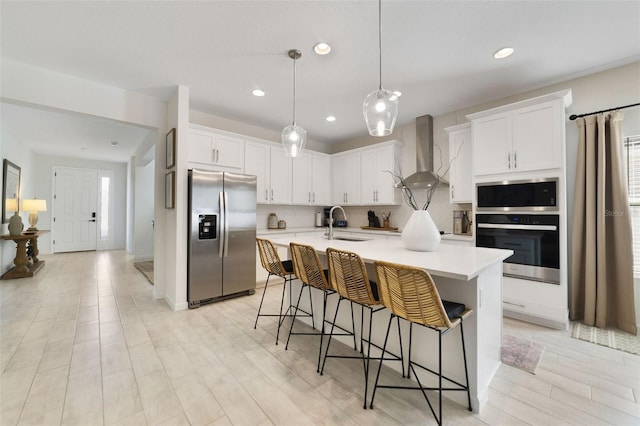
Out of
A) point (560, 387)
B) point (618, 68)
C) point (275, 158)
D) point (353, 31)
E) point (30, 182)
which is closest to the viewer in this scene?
point (560, 387)

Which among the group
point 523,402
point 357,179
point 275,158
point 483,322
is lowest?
point 523,402

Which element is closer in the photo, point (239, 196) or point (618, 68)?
point (618, 68)

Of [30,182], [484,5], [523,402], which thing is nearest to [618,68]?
[484,5]

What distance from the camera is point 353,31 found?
2.28 m

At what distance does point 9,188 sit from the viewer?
5.01 metres

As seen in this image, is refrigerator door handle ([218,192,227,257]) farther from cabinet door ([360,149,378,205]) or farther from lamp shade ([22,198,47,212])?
lamp shade ([22,198,47,212])

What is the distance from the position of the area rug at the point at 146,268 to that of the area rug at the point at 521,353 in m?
5.02

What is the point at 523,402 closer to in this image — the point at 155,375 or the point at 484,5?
the point at 155,375

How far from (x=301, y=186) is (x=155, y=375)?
3.68 m

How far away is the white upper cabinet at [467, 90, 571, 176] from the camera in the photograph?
2.78 meters

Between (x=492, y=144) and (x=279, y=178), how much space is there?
10.6 feet

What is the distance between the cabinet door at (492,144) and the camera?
10.1 ft

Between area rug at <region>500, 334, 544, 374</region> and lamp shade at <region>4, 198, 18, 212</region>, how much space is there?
25.6 ft

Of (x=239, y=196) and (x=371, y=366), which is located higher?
(x=239, y=196)
